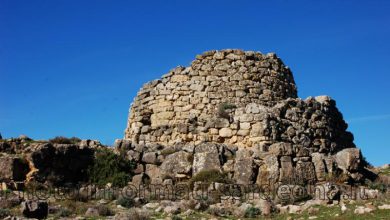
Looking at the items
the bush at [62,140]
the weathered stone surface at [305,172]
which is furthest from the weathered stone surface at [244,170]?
the bush at [62,140]

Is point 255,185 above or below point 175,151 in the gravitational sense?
below

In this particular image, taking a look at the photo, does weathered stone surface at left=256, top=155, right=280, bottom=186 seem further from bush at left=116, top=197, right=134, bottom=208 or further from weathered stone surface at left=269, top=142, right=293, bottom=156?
bush at left=116, top=197, right=134, bottom=208

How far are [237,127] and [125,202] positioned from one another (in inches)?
198

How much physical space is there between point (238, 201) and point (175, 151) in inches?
125

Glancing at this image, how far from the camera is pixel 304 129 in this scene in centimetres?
1698

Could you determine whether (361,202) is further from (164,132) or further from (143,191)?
(164,132)

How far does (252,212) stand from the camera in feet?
38.7

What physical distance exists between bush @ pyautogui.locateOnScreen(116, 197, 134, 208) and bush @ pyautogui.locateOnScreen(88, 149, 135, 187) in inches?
67.4

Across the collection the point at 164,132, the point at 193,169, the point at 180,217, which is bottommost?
the point at 180,217

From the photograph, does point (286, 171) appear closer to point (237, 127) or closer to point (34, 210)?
point (237, 127)

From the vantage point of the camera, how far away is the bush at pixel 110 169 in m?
14.6

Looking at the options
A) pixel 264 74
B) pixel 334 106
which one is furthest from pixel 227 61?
pixel 334 106

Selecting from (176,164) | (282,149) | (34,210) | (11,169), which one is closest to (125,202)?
Result: (34,210)

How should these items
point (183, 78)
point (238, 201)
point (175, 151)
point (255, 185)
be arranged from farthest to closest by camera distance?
point (183, 78), point (175, 151), point (255, 185), point (238, 201)
